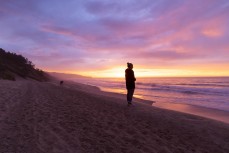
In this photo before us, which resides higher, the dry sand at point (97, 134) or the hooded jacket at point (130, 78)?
the hooded jacket at point (130, 78)

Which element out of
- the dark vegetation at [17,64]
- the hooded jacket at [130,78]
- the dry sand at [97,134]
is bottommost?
the dry sand at [97,134]

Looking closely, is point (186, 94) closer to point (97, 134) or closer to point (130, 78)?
point (130, 78)

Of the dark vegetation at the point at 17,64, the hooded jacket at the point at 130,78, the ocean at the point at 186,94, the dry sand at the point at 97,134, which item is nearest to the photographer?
the dry sand at the point at 97,134

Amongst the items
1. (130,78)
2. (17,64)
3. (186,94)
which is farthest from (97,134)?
(17,64)

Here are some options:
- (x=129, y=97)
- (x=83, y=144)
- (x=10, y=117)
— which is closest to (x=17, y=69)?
(x=129, y=97)

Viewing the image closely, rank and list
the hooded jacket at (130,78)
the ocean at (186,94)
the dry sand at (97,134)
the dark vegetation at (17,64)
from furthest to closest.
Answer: the dark vegetation at (17,64)
the ocean at (186,94)
the hooded jacket at (130,78)
the dry sand at (97,134)

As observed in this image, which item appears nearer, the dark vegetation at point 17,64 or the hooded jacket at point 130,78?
the hooded jacket at point 130,78

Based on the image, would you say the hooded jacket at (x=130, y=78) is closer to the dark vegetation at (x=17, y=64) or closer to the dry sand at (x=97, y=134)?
the dry sand at (x=97, y=134)

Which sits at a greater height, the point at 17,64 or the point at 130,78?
the point at 17,64

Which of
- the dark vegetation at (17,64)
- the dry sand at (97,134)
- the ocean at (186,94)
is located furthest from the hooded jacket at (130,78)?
the dark vegetation at (17,64)

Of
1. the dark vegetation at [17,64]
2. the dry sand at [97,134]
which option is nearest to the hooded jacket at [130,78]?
the dry sand at [97,134]

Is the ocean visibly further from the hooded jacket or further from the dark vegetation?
the dark vegetation

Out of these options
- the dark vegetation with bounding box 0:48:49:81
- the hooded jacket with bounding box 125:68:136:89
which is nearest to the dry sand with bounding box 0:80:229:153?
the hooded jacket with bounding box 125:68:136:89

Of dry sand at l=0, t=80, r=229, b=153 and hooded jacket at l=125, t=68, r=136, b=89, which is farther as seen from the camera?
hooded jacket at l=125, t=68, r=136, b=89
